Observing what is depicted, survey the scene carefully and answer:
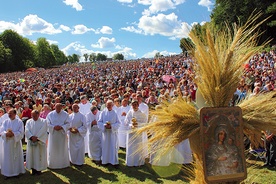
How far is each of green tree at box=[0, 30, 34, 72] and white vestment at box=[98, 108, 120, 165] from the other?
274 ft

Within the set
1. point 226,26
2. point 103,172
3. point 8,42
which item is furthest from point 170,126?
point 8,42

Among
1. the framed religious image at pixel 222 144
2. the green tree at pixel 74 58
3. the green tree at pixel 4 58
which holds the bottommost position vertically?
the framed religious image at pixel 222 144

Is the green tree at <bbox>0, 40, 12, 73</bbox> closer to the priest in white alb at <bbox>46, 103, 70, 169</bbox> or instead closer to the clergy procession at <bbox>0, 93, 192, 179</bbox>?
the clergy procession at <bbox>0, 93, 192, 179</bbox>

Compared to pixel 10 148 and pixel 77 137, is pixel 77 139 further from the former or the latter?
pixel 10 148

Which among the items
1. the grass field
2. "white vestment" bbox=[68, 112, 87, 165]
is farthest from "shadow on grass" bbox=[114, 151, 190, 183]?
"white vestment" bbox=[68, 112, 87, 165]

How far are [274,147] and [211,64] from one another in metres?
6.65

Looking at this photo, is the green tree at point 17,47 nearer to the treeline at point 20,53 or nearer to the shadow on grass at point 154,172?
the treeline at point 20,53

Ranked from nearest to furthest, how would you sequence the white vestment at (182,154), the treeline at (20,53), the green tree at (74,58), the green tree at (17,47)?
the white vestment at (182,154) < the treeline at (20,53) < the green tree at (17,47) < the green tree at (74,58)

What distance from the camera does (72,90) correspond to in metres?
19.5

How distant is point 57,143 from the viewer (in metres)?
9.38

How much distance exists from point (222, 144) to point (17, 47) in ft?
318

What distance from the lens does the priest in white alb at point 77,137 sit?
9586 millimetres

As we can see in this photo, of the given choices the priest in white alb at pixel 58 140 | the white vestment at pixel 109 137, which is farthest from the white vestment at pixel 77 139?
the white vestment at pixel 109 137

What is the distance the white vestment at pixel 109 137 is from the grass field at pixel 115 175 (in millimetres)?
310
